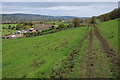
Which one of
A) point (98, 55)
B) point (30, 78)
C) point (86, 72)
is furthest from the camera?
point (98, 55)

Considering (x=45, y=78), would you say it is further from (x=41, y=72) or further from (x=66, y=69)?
(x=66, y=69)

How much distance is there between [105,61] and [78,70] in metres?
3.59

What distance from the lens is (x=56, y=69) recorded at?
39.8 feet

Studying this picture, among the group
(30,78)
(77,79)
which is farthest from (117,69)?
(30,78)

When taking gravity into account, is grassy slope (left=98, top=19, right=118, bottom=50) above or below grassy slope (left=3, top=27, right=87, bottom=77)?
above

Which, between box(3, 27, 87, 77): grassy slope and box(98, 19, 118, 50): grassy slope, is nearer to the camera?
box(3, 27, 87, 77): grassy slope

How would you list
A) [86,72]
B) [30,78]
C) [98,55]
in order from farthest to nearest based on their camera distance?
1. [98,55]
2. [30,78]
3. [86,72]

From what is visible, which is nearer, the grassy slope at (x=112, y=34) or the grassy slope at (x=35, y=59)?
the grassy slope at (x=35, y=59)

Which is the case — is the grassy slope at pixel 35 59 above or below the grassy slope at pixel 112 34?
below

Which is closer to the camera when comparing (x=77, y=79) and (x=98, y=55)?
(x=77, y=79)

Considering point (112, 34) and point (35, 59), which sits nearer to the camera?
point (35, 59)

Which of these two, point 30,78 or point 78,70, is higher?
point 78,70

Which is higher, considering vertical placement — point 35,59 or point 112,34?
point 112,34

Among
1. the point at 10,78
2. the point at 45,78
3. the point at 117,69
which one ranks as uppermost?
the point at 117,69
